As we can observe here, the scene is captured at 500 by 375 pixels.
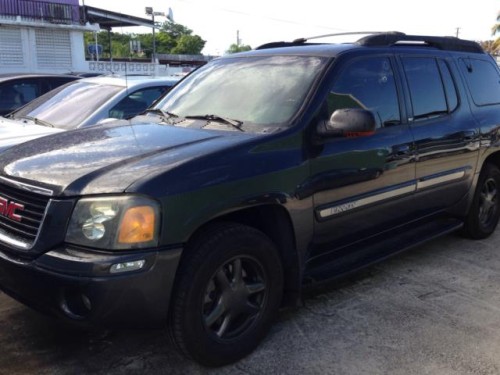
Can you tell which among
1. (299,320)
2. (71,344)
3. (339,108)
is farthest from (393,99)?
(71,344)

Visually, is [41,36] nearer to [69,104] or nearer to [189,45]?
[69,104]

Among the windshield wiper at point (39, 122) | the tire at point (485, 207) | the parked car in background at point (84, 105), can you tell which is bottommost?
the tire at point (485, 207)

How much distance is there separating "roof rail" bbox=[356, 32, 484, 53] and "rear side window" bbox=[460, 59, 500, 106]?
14cm

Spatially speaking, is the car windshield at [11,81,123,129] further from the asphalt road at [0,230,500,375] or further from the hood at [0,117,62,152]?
the asphalt road at [0,230,500,375]

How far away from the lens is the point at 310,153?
131 inches

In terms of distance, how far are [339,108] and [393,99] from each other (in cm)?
66

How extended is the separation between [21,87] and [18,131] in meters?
2.63

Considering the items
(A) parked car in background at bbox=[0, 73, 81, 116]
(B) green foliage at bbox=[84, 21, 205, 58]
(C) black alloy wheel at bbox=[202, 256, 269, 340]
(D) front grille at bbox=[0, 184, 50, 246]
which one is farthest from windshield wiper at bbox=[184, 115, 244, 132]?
(B) green foliage at bbox=[84, 21, 205, 58]

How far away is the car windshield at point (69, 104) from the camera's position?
5.98 metres

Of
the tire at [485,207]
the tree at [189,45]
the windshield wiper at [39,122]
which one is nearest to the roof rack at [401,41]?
the tire at [485,207]

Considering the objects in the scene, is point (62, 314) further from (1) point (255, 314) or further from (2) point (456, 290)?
(2) point (456, 290)

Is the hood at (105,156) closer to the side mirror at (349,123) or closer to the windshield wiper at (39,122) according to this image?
the side mirror at (349,123)

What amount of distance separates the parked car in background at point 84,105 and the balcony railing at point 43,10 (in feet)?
70.2

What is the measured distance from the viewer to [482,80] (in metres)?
5.18
